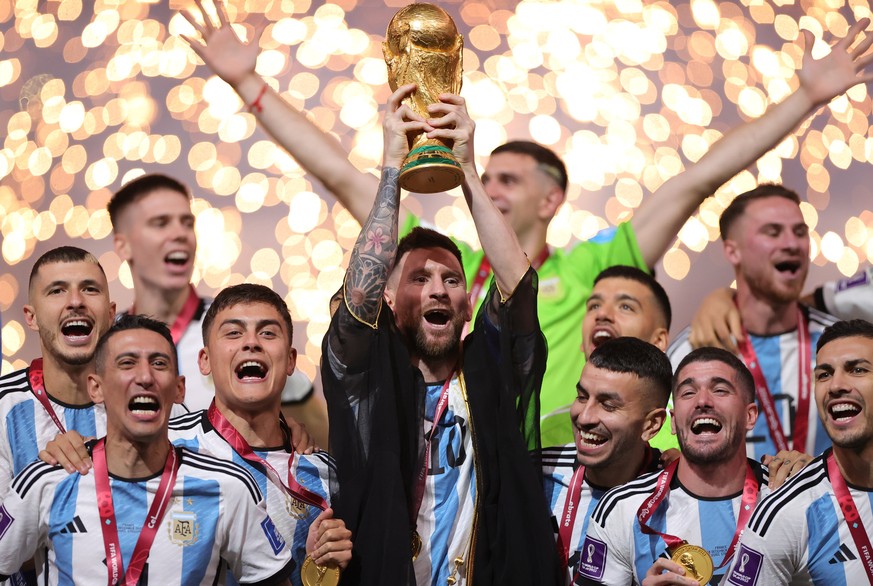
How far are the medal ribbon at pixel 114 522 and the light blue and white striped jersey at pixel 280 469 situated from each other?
0.64 feet

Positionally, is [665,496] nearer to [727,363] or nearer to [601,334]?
[727,363]

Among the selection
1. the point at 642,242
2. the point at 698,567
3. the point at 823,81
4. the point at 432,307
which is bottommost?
the point at 698,567

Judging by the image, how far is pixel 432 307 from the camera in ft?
11.1

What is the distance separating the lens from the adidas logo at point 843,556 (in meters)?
3.12

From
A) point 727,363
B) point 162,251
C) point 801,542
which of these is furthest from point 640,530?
point 162,251

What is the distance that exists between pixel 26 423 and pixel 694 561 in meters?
1.78

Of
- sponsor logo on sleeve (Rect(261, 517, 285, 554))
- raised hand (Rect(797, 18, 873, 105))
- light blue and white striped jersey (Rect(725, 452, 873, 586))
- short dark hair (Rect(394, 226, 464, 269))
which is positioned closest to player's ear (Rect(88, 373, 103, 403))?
sponsor logo on sleeve (Rect(261, 517, 285, 554))

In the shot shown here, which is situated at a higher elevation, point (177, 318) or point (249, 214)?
point (249, 214)

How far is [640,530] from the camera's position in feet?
10.6

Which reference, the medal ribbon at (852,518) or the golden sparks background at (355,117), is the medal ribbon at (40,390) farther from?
the golden sparks background at (355,117)

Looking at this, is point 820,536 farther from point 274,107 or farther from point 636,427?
point 274,107

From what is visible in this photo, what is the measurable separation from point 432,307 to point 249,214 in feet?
9.74

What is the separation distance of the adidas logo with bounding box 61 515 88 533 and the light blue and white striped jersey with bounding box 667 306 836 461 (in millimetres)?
2111

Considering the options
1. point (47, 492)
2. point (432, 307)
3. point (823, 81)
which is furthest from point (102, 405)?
point (823, 81)
